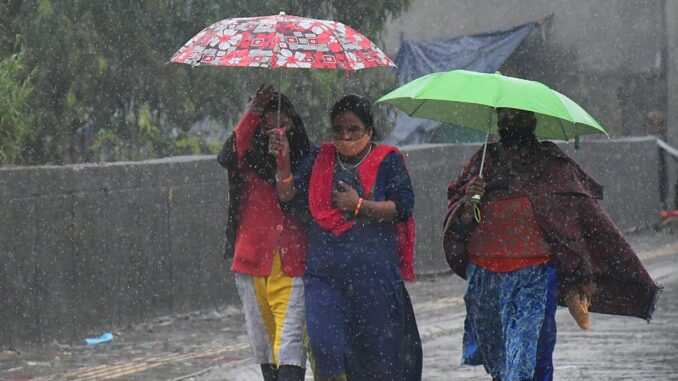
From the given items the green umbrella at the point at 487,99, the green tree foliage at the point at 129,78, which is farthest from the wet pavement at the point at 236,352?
the green tree foliage at the point at 129,78

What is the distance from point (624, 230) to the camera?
69.4ft

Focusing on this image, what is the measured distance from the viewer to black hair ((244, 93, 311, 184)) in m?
7.22

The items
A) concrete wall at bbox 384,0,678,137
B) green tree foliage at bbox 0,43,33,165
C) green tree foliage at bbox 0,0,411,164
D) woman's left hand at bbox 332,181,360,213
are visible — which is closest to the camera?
woman's left hand at bbox 332,181,360,213

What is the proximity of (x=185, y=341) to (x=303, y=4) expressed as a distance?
5655mm

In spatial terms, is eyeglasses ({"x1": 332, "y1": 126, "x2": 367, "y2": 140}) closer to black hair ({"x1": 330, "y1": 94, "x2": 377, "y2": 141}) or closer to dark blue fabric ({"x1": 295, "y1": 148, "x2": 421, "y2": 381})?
black hair ({"x1": 330, "y1": 94, "x2": 377, "y2": 141})

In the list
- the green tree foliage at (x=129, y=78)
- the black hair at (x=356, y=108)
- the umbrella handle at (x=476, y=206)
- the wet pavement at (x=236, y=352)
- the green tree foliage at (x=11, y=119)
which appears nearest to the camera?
the umbrella handle at (x=476, y=206)

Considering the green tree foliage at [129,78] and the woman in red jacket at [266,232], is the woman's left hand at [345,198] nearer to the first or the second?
the woman in red jacket at [266,232]

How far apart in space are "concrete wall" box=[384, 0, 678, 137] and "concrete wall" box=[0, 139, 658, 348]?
12679 mm

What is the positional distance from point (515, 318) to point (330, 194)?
3.37ft

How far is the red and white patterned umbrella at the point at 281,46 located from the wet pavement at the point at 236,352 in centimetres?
294

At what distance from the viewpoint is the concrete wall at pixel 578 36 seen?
2456 centimetres

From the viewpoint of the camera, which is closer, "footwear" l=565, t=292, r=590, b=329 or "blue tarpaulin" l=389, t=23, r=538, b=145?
"footwear" l=565, t=292, r=590, b=329

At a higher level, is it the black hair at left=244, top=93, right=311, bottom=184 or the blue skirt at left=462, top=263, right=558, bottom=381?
the black hair at left=244, top=93, right=311, bottom=184

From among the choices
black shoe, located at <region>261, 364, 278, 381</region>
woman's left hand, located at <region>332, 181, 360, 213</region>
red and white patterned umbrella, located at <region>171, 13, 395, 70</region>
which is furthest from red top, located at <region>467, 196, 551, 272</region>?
black shoe, located at <region>261, 364, 278, 381</region>
